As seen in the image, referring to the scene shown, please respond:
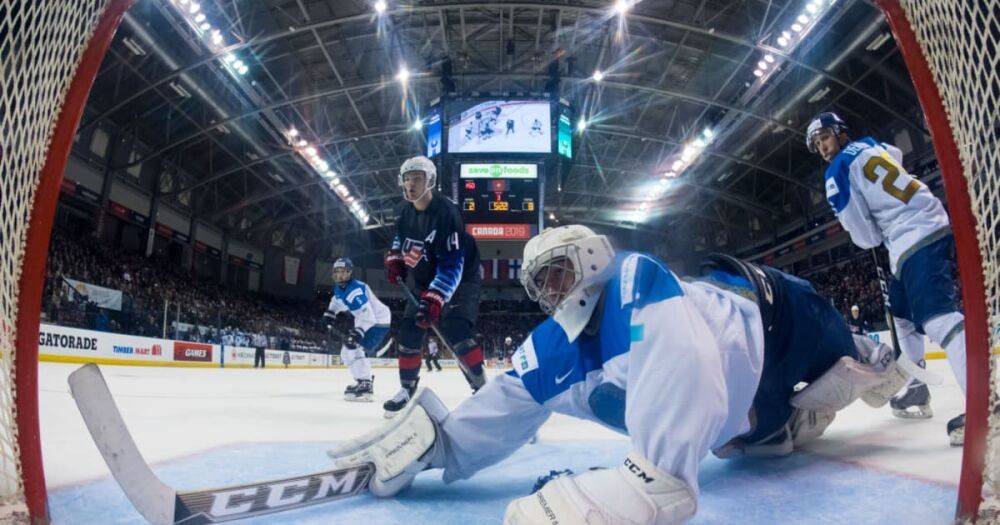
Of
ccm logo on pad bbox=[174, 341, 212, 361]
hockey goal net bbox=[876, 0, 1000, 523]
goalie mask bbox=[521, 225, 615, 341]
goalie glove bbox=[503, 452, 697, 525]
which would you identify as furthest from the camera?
ccm logo on pad bbox=[174, 341, 212, 361]

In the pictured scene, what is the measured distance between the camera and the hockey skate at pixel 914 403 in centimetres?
250

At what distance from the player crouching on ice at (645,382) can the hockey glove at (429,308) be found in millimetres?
1408

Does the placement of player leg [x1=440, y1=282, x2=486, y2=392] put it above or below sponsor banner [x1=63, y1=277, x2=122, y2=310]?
below

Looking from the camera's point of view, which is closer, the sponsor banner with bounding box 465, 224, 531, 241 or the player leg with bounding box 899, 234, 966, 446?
the player leg with bounding box 899, 234, 966, 446

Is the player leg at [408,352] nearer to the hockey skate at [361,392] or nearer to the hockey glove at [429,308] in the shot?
the hockey glove at [429,308]

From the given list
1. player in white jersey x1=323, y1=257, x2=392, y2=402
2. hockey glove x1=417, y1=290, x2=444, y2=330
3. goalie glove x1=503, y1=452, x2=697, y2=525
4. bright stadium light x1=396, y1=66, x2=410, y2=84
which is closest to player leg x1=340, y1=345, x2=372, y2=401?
player in white jersey x1=323, y1=257, x2=392, y2=402

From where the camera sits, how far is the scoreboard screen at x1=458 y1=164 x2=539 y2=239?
1321 centimetres

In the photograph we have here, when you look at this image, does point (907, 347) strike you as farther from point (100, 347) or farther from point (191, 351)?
point (191, 351)

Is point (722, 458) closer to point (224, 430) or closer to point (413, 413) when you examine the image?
point (413, 413)

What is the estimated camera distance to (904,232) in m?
2.12

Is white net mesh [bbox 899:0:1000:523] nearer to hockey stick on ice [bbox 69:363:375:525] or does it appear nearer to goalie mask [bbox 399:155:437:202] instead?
hockey stick on ice [bbox 69:363:375:525]

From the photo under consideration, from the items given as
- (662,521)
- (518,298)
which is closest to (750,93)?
(662,521)

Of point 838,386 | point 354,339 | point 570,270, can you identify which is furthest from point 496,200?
point 570,270

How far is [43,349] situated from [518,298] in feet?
75.1
